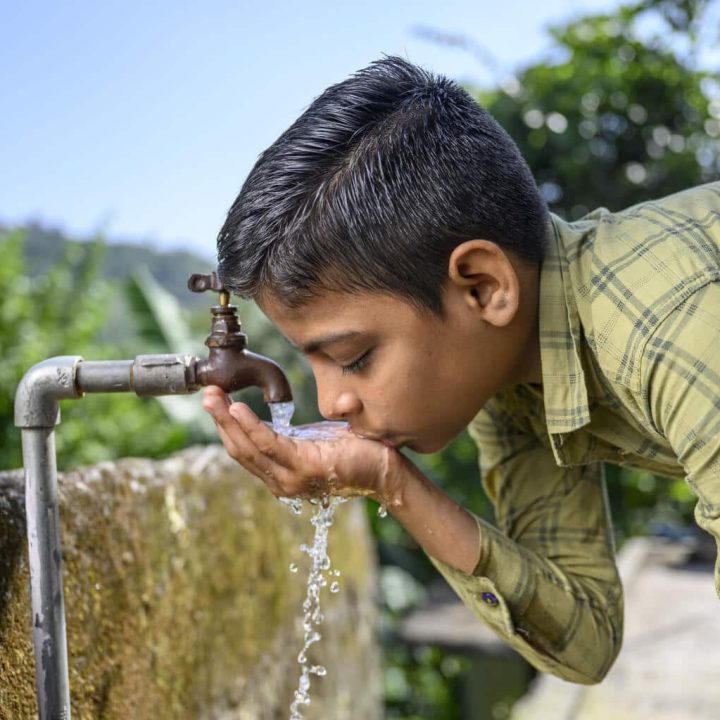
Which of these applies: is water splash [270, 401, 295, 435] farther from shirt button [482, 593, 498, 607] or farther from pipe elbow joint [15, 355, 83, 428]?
shirt button [482, 593, 498, 607]

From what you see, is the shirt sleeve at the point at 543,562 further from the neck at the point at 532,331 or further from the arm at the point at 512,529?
the neck at the point at 532,331

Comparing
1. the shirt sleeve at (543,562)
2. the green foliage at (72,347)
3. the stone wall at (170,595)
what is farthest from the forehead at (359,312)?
the green foliage at (72,347)

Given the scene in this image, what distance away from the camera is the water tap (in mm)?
1664

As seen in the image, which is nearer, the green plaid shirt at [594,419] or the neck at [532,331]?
the green plaid shirt at [594,419]

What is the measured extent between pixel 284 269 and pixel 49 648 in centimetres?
73

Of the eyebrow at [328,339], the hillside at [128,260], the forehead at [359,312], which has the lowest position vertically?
the hillside at [128,260]

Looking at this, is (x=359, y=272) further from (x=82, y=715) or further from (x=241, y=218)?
(x=82, y=715)

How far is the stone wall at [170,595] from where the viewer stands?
1.77 m

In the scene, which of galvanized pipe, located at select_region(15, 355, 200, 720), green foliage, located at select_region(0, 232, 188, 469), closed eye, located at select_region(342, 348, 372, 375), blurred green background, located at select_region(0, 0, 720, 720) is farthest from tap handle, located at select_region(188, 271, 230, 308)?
blurred green background, located at select_region(0, 0, 720, 720)

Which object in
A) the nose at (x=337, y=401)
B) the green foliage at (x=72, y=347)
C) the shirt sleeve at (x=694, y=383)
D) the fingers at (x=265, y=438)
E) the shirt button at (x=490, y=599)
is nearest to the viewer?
the shirt sleeve at (x=694, y=383)

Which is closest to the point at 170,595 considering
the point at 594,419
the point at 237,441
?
the point at 237,441

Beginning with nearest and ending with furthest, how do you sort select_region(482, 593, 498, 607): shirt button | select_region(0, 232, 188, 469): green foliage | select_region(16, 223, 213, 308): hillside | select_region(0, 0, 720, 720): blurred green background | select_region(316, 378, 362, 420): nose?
select_region(316, 378, 362, 420): nose
select_region(482, 593, 498, 607): shirt button
select_region(0, 232, 188, 469): green foliage
select_region(0, 0, 720, 720): blurred green background
select_region(16, 223, 213, 308): hillside

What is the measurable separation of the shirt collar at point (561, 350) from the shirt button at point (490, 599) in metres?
0.38

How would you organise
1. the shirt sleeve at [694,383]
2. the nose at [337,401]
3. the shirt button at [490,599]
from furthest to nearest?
the shirt button at [490,599] → the nose at [337,401] → the shirt sleeve at [694,383]
